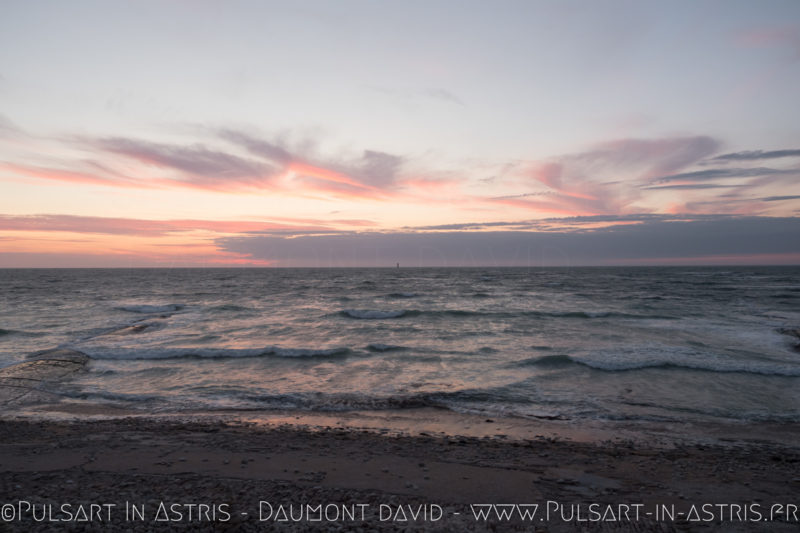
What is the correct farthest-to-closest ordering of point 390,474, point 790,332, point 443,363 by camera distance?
point 790,332
point 443,363
point 390,474

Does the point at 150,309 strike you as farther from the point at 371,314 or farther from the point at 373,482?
the point at 373,482

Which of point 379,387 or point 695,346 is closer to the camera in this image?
point 379,387

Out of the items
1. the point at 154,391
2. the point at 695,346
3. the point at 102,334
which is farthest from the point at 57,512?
the point at 695,346

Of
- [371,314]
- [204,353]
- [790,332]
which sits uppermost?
[790,332]

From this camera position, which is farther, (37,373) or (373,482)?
(37,373)

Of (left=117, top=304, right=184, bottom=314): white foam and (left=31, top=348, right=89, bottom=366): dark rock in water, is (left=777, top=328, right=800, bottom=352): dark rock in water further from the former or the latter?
(left=117, top=304, right=184, bottom=314): white foam

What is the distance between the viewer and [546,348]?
17.6m

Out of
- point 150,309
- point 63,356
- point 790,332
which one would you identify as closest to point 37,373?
point 63,356

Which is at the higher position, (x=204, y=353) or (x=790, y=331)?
(x=790, y=331)

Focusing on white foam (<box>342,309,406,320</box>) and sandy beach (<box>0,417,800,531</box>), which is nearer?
sandy beach (<box>0,417,800,531</box>)

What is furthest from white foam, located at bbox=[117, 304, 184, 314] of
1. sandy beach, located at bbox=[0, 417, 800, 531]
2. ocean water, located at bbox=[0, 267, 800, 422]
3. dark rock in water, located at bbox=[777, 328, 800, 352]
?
dark rock in water, located at bbox=[777, 328, 800, 352]

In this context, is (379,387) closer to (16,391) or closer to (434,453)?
(434,453)

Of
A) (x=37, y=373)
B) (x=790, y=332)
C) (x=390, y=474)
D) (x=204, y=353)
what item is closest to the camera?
(x=390, y=474)

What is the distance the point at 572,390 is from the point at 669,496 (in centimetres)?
613
